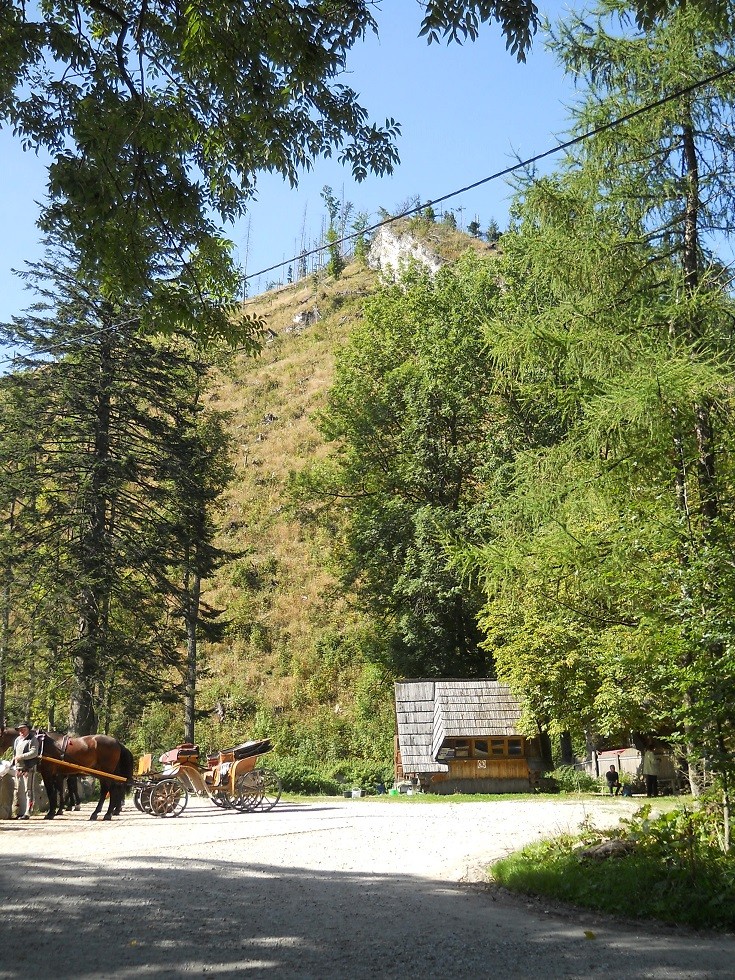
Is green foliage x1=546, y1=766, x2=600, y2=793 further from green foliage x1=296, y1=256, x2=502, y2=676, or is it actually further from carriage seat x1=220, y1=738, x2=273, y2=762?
carriage seat x1=220, y1=738, x2=273, y2=762

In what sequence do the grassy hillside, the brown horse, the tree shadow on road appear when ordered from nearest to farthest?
the tree shadow on road, the brown horse, the grassy hillside

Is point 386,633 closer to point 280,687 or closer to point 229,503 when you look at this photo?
point 280,687

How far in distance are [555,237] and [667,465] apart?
373cm

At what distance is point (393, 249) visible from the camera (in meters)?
115

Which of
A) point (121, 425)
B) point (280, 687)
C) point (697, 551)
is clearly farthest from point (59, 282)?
point (280, 687)

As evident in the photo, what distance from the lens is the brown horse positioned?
1667 centimetres

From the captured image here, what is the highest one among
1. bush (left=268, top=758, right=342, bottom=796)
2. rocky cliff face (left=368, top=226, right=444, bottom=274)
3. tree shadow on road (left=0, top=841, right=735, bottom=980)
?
rocky cliff face (left=368, top=226, right=444, bottom=274)

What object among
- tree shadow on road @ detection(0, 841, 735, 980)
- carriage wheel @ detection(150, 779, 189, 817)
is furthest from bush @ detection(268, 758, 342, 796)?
tree shadow on road @ detection(0, 841, 735, 980)

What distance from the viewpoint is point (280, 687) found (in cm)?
4381

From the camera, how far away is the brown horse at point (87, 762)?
16.7 metres

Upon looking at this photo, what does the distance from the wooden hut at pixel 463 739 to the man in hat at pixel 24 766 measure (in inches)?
445

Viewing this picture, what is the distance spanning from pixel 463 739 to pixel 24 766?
13.4 metres

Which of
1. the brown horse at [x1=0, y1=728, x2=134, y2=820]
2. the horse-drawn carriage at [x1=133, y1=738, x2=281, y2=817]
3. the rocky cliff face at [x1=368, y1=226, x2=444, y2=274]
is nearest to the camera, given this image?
the brown horse at [x1=0, y1=728, x2=134, y2=820]

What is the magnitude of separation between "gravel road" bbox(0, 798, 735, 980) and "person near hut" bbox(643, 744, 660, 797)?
1147 cm
